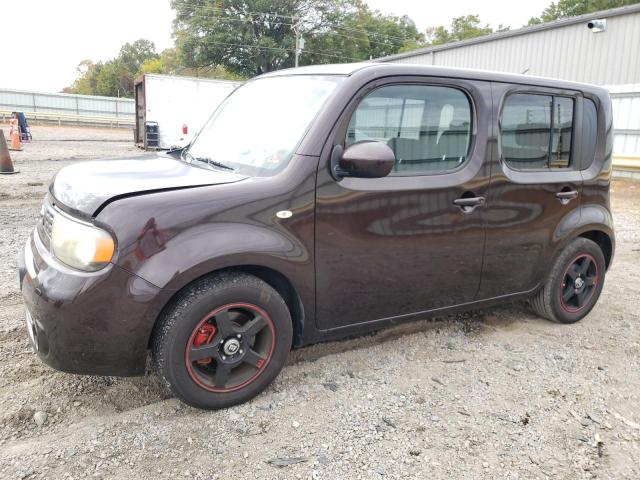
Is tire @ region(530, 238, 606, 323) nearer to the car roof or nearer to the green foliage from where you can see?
the car roof

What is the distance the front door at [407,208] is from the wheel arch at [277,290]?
0.39 feet

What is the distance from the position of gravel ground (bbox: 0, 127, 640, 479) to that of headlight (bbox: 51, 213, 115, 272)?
32.6 inches

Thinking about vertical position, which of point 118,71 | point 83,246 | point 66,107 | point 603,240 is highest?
point 118,71

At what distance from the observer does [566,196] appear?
3662 millimetres

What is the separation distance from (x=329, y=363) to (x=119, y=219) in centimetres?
161

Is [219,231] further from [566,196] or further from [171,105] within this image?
[171,105]

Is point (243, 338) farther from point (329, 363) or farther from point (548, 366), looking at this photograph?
point (548, 366)

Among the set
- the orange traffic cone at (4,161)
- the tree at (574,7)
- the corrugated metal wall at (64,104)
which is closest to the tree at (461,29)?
the tree at (574,7)

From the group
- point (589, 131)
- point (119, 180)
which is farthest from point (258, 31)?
point (119, 180)

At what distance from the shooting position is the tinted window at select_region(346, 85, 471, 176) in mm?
2875

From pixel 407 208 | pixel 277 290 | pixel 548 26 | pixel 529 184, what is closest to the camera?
pixel 277 290

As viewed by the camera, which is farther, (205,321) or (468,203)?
(468,203)

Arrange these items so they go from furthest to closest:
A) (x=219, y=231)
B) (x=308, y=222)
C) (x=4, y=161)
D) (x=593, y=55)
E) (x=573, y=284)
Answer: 1. (x=593, y=55)
2. (x=4, y=161)
3. (x=573, y=284)
4. (x=308, y=222)
5. (x=219, y=231)

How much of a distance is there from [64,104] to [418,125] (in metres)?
38.1
